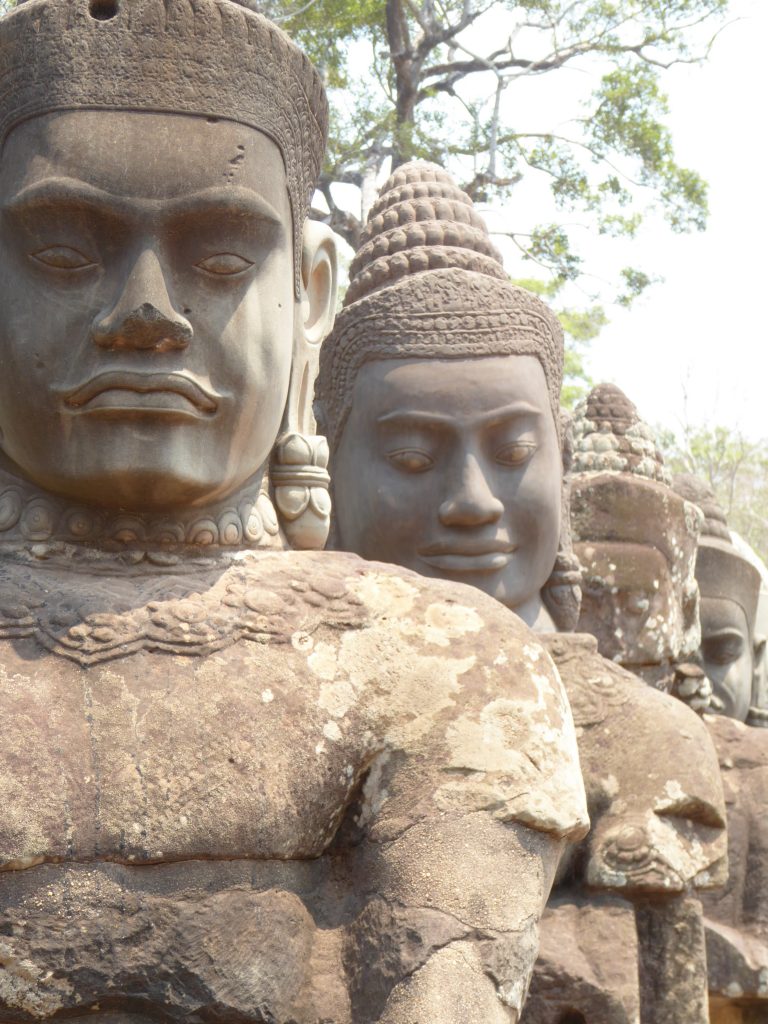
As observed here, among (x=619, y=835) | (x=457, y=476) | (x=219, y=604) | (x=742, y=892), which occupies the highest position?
(x=457, y=476)

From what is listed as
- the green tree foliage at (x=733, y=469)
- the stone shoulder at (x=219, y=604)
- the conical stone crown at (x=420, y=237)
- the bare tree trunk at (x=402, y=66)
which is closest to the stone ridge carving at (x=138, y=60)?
the stone shoulder at (x=219, y=604)

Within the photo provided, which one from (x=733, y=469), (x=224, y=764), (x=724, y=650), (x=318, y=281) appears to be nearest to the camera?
(x=224, y=764)

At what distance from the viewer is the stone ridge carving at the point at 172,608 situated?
10.0 feet

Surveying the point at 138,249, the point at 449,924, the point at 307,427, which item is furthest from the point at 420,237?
the point at 449,924

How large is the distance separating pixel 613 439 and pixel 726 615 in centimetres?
137

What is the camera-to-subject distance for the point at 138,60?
126 inches

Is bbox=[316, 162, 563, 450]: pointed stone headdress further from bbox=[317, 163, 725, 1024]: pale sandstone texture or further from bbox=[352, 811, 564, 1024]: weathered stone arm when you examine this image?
bbox=[352, 811, 564, 1024]: weathered stone arm

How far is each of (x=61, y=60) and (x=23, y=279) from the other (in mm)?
451

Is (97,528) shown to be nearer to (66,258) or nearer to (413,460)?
(66,258)

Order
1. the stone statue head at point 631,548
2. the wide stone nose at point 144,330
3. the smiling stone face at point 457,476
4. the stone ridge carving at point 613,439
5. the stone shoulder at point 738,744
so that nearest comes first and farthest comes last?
1. the wide stone nose at point 144,330
2. the smiling stone face at point 457,476
3. the stone shoulder at point 738,744
4. the stone statue head at point 631,548
5. the stone ridge carving at point 613,439

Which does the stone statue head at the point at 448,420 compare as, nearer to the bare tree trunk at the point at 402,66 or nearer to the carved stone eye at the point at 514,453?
the carved stone eye at the point at 514,453

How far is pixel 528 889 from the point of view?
3107mm

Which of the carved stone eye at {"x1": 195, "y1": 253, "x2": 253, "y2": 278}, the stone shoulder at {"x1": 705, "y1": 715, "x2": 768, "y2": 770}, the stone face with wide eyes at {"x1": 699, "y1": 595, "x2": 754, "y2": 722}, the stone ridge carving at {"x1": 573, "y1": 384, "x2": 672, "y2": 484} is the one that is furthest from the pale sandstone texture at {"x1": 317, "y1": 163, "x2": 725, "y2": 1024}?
the stone face with wide eyes at {"x1": 699, "y1": 595, "x2": 754, "y2": 722}

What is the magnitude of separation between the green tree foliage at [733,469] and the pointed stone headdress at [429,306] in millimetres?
16752
